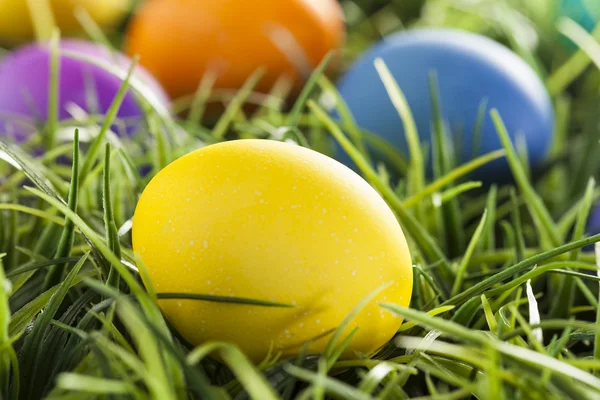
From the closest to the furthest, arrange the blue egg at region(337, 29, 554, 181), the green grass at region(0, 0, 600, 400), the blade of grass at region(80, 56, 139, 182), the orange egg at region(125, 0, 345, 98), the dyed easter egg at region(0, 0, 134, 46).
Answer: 1. the green grass at region(0, 0, 600, 400)
2. the blade of grass at region(80, 56, 139, 182)
3. the blue egg at region(337, 29, 554, 181)
4. the orange egg at region(125, 0, 345, 98)
5. the dyed easter egg at region(0, 0, 134, 46)

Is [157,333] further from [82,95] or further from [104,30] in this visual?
[104,30]

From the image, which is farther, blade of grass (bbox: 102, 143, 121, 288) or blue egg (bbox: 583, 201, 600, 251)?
blue egg (bbox: 583, 201, 600, 251)

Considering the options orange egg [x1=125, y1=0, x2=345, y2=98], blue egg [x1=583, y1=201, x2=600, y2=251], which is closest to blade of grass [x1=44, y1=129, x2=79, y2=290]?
blue egg [x1=583, y1=201, x2=600, y2=251]

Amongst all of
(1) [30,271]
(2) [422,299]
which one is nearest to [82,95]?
(1) [30,271]

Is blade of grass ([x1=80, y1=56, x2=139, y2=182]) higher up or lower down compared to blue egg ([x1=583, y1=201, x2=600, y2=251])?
higher up

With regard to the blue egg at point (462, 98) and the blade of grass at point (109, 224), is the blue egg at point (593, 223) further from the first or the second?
the blade of grass at point (109, 224)

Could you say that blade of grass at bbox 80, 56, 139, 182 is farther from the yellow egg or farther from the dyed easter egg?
the dyed easter egg

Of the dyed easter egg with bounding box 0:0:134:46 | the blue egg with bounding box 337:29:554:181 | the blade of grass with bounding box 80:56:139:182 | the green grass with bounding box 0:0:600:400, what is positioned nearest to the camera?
the green grass with bounding box 0:0:600:400

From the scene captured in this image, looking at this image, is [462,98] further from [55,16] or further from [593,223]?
[55,16]

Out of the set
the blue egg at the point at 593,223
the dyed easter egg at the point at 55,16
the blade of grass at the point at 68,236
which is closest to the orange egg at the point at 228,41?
the dyed easter egg at the point at 55,16
